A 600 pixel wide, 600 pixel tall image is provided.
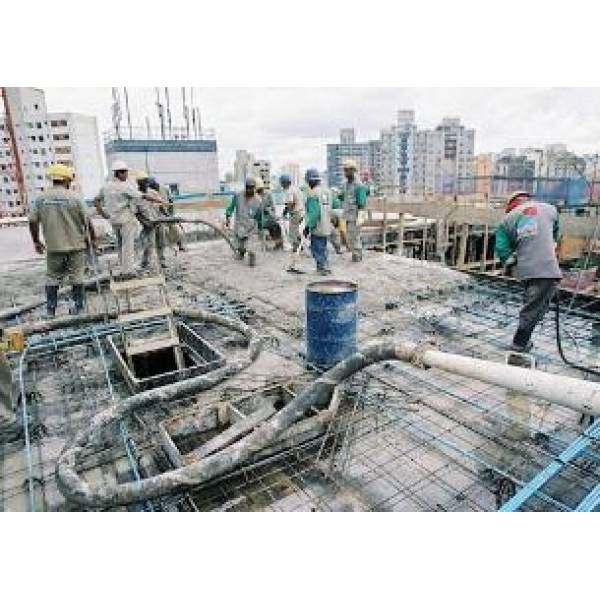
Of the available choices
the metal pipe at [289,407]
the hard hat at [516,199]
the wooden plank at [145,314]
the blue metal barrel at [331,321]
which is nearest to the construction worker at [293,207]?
the wooden plank at [145,314]

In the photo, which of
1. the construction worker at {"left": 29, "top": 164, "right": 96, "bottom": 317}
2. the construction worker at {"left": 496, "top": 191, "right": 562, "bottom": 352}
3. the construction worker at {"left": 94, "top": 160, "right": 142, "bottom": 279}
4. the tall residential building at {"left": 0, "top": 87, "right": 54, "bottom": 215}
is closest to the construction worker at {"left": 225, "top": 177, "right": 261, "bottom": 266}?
the construction worker at {"left": 94, "top": 160, "right": 142, "bottom": 279}

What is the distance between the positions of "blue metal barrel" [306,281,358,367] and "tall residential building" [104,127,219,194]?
36219 millimetres

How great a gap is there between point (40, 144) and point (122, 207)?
5776 centimetres

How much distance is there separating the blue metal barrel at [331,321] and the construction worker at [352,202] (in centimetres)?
488

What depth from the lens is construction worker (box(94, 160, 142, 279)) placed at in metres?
6.82

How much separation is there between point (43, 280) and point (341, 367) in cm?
726

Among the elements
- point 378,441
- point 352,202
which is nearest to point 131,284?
point 378,441

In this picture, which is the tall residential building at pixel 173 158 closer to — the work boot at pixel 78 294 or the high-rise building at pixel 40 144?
the high-rise building at pixel 40 144

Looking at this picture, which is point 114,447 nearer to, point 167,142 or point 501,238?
point 501,238

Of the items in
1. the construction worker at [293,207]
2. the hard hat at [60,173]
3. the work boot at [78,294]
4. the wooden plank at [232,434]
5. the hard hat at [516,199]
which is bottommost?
the wooden plank at [232,434]

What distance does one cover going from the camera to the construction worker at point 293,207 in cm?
1003

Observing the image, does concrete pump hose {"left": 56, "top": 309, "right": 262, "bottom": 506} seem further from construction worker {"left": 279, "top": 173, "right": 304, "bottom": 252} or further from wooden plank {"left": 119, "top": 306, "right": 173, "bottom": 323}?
construction worker {"left": 279, "top": 173, "right": 304, "bottom": 252}

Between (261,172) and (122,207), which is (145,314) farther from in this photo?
(261,172)

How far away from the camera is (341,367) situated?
3555 millimetres
